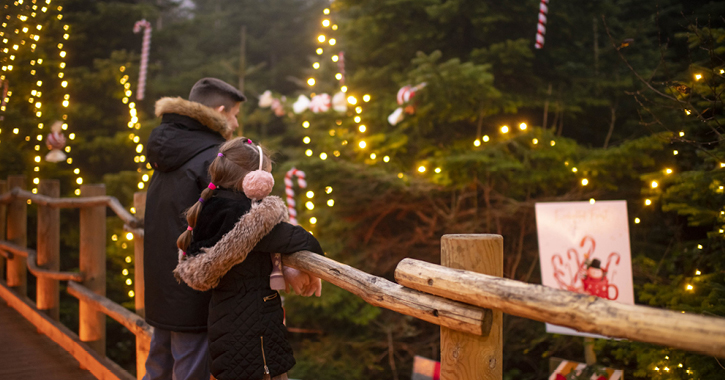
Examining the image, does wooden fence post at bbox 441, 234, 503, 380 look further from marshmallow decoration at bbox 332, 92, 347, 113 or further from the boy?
marshmallow decoration at bbox 332, 92, 347, 113

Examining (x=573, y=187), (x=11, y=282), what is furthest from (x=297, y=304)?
(x=573, y=187)

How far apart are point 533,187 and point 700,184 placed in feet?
9.08

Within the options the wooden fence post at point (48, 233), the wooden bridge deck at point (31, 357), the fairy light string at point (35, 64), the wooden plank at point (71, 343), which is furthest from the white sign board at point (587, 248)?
the fairy light string at point (35, 64)

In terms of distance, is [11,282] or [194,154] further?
[11,282]

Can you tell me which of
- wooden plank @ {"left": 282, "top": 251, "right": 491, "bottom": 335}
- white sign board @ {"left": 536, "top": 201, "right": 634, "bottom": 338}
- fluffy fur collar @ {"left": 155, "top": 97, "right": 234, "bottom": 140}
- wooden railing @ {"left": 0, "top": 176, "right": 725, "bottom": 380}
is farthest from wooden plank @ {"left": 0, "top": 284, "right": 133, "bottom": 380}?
white sign board @ {"left": 536, "top": 201, "right": 634, "bottom": 338}

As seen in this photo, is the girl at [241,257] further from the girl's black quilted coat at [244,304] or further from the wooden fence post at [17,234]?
the wooden fence post at [17,234]

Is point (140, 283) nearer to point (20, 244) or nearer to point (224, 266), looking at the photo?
point (224, 266)

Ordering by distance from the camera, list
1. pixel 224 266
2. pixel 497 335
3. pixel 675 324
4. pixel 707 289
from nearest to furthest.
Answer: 1. pixel 675 324
2. pixel 497 335
3. pixel 224 266
4. pixel 707 289

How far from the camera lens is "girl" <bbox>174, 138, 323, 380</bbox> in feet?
6.48

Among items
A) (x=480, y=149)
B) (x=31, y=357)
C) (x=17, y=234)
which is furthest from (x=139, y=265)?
(x=17, y=234)

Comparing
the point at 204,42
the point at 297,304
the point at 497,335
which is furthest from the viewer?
the point at 204,42

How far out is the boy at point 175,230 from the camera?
2.30 metres

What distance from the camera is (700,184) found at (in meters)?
3.47

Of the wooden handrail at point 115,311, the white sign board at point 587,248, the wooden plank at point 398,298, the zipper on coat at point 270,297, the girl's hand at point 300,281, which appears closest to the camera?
the wooden plank at point 398,298
